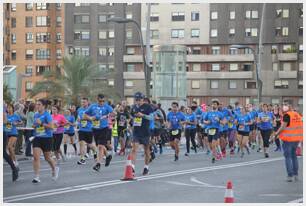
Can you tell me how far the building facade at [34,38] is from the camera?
294ft

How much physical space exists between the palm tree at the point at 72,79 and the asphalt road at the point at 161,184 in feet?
150

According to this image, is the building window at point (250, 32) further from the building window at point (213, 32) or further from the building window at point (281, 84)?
the building window at point (281, 84)

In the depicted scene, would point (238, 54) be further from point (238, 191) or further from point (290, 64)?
point (238, 191)

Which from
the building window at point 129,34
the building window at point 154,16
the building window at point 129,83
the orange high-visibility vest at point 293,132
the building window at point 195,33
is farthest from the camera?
the building window at point 129,34

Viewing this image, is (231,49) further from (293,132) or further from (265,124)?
(293,132)

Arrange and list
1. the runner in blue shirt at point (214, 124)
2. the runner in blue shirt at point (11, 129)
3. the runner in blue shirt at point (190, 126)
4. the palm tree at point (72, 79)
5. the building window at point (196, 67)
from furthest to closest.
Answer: the building window at point (196, 67) < the palm tree at point (72, 79) < the runner in blue shirt at point (190, 126) < the runner in blue shirt at point (214, 124) < the runner in blue shirt at point (11, 129)

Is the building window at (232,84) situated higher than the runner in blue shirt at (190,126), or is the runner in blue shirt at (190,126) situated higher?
the building window at (232,84)

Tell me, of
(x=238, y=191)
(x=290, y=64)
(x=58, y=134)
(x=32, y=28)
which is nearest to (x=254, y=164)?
(x=58, y=134)

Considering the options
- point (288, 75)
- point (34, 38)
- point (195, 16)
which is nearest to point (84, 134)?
point (288, 75)

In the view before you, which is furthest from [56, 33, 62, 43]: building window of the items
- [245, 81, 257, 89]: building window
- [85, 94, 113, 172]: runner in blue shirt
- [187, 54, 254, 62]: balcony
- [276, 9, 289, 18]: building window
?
[85, 94, 113, 172]: runner in blue shirt

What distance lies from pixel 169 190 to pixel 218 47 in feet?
221

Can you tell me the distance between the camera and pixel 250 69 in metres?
78.7

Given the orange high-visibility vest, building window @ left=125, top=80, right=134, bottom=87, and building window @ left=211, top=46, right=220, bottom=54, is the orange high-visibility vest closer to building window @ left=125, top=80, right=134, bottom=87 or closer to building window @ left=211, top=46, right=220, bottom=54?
building window @ left=211, top=46, right=220, bottom=54

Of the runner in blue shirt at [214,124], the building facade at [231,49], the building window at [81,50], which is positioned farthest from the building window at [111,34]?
the runner in blue shirt at [214,124]
